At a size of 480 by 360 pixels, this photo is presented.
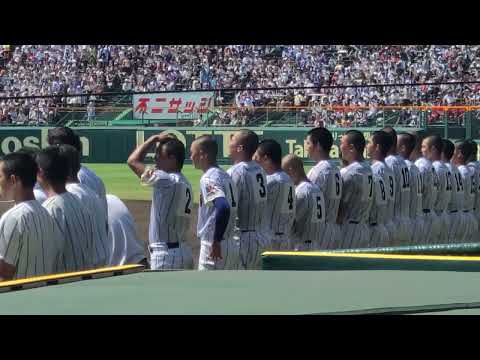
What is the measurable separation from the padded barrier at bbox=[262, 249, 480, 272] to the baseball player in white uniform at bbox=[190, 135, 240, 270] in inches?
125

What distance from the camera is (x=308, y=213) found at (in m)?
8.70

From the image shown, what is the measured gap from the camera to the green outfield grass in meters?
21.2

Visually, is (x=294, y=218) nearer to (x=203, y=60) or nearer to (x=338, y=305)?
(x=338, y=305)

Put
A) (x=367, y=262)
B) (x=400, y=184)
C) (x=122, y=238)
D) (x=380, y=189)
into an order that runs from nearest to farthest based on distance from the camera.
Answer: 1. (x=367, y=262)
2. (x=122, y=238)
3. (x=380, y=189)
4. (x=400, y=184)

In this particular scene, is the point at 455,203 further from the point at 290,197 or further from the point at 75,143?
the point at 75,143

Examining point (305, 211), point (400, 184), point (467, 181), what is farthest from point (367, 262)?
point (467, 181)

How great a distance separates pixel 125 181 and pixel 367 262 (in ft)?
67.2

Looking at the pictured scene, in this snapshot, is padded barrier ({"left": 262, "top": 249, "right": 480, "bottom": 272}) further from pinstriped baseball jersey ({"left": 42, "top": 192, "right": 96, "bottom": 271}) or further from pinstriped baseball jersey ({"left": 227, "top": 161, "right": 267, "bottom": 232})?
pinstriped baseball jersey ({"left": 227, "top": 161, "right": 267, "bottom": 232})

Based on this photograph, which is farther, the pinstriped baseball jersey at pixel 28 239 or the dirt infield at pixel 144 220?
the dirt infield at pixel 144 220

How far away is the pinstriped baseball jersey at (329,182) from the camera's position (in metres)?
8.96

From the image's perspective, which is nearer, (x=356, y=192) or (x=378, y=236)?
(x=356, y=192)

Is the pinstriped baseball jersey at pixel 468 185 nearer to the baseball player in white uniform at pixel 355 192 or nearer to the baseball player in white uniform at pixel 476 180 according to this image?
the baseball player in white uniform at pixel 476 180

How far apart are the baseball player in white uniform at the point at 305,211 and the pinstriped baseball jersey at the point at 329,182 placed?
0.14 m

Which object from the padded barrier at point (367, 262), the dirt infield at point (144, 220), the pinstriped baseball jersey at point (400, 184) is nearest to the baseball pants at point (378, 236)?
the pinstriped baseball jersey at point (400, 184)
